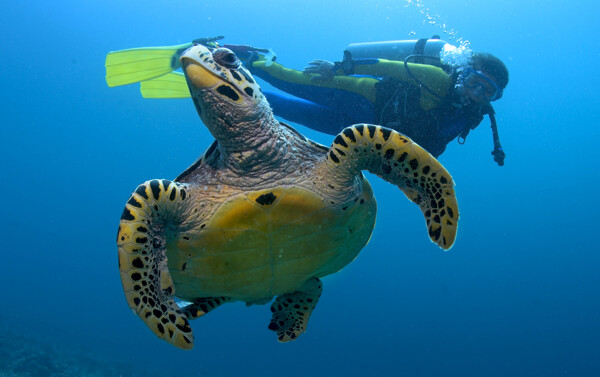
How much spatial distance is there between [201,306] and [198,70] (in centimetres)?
263

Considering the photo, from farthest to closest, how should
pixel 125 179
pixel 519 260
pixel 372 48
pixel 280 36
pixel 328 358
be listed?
1. pixel 125 179
2. pixel 280 36
3. pixel 519 260
4. pixel 328 358
5. pixel 372 48

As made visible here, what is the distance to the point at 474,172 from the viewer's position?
67.2 meters

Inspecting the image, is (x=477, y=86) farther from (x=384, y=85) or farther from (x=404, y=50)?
(x=404, y=50)

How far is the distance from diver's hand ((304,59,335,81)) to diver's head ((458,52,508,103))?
2.53 metres

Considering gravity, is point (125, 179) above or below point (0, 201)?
above

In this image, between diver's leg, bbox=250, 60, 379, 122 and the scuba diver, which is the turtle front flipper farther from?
diver's leg, bbox=250, 60, 379, 122

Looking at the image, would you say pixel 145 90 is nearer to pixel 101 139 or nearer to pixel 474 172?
pixel 474 172

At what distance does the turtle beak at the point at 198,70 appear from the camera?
2.39 meters

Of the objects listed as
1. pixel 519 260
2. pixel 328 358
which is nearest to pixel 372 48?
pixel 328 358

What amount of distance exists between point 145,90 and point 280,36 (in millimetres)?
50180

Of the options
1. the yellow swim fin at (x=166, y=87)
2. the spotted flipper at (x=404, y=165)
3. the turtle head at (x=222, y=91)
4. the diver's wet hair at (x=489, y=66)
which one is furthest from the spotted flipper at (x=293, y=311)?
the yellow swim fin at (x=166, y=87)

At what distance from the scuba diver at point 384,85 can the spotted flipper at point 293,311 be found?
3202mm

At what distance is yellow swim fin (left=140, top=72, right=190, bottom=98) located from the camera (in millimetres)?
8156

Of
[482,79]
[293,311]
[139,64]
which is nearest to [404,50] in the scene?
[482,79]
